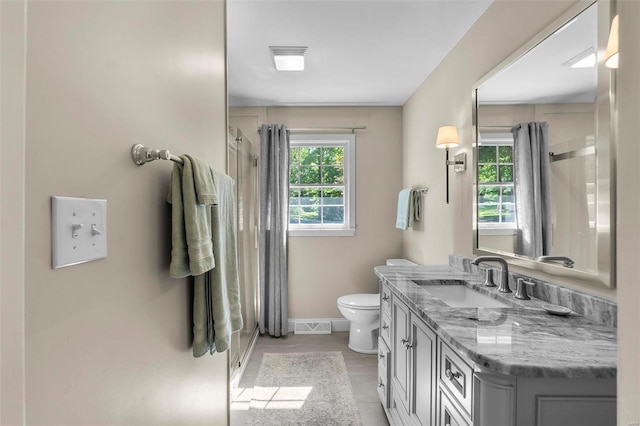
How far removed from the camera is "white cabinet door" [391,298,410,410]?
1.63m

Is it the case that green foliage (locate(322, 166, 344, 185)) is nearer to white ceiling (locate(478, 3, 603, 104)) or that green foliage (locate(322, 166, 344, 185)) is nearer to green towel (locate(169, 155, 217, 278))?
white ceiling (locate(478, 3, 603, 104))

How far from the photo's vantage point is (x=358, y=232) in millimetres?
3699

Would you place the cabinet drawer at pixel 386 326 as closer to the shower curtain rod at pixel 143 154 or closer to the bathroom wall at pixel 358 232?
the bathroom wall at pixel 358 232

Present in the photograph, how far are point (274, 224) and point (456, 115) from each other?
1.98 meters

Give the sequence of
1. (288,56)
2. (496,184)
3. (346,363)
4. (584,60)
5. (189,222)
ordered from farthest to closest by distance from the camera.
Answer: (346,363) < (288,56) < (496,184) < (584,60) < (189,222)

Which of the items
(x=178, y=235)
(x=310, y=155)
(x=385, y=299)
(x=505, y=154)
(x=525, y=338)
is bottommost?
(x=385, y=299)

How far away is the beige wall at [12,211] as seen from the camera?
0.42 metres

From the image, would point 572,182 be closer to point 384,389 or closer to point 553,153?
point 553,153

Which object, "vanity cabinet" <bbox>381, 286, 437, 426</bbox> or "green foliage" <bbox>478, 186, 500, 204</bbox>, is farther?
"green foliage" <bbox>478, 186, 500, 204</bbox>

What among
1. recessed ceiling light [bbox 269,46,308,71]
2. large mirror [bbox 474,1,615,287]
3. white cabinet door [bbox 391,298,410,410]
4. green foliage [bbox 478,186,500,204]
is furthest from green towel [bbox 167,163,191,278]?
recessed ceiling light [bbox 269,46,308,71]

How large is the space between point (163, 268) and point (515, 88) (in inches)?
70.4

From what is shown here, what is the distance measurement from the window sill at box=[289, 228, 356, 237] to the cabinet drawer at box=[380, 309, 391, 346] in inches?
59.4

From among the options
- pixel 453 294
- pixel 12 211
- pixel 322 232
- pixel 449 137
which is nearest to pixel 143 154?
pixel 12 211

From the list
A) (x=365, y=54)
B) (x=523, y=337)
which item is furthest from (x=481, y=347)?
(x=365, y=54)
